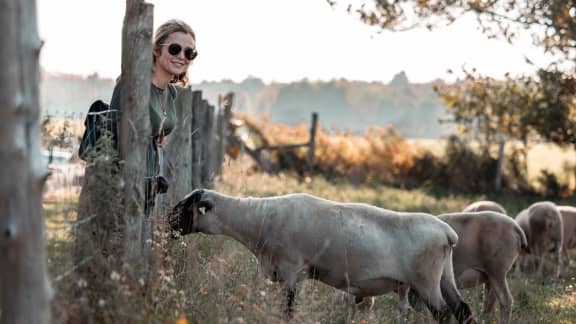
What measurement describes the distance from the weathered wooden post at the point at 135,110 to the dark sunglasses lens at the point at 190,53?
0.88 m

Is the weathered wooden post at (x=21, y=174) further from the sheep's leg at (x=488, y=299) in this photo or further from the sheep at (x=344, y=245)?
the sheep's leg at (x=488, y=299)

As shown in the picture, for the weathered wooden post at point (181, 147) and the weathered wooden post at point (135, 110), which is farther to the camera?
the weathered wooden post at point (181, 147)

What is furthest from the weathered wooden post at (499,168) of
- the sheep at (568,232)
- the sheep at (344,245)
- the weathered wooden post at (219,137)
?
the sheep at (344,245)

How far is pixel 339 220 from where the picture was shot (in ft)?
25.2

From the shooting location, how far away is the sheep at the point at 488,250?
9125 mm

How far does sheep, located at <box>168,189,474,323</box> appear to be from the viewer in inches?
298

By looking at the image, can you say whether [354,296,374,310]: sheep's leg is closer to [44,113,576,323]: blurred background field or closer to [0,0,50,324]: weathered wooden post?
[44,113,576,323]: blurred background field

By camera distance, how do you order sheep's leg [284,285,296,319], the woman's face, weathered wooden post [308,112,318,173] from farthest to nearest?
weathered wooden post [308,112,318,173] → sheep's leg [284,285,296,319] → the woman's face

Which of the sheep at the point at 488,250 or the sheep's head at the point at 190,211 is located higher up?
the sheep's head at the point at 190,211

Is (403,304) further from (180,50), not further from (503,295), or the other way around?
(180,50)

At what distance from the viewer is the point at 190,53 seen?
668 cm

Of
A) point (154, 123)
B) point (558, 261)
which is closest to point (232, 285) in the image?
point (154, 123)

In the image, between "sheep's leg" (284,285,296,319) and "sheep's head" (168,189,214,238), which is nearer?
"sheep's leg" (284,285,296,319)

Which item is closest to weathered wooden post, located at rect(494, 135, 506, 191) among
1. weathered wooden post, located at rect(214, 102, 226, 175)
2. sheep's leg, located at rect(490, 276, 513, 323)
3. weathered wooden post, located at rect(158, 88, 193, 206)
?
weathered wooden post, located at rect(214, 102, 226, 175)
